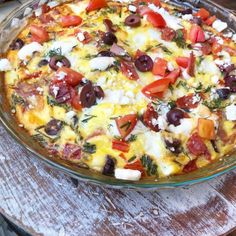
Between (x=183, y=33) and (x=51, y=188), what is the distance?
1076 millimetres

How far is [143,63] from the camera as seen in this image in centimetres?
216

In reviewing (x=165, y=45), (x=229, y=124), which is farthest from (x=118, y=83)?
(x=229, y=124)

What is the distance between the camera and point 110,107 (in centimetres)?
201

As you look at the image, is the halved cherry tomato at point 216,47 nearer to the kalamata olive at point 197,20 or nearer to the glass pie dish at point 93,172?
the kalamata olive at point 197,20

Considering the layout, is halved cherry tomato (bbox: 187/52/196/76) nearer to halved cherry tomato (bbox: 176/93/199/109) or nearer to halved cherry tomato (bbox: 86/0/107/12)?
halved cherry tomato (bbox: 176/93/199/109)

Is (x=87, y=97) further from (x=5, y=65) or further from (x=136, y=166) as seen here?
(x=5, y=65)

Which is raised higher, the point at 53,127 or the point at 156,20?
the point at 156,20

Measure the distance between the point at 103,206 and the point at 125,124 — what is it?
0.36 meters

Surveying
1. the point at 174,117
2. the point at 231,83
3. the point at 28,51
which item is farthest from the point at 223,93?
the point at 28,51

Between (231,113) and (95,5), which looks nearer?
(231,113)

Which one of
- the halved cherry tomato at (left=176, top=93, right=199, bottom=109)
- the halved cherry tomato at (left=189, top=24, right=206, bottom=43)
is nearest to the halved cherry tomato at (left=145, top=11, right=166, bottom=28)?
the halved cherry tomato at (left=189, top=24, right=206, bottom=43)

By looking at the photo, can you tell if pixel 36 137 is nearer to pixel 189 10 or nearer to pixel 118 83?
pixel 118 83

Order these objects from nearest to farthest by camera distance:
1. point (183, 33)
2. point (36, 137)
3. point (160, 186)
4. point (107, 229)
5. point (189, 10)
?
point (160, 186), point (107, 229), point (36, 137), point (183, 33), point (189, 10)

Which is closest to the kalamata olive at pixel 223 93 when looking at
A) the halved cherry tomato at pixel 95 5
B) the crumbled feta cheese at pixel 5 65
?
the halved cherry tomato at pixel 95 5
